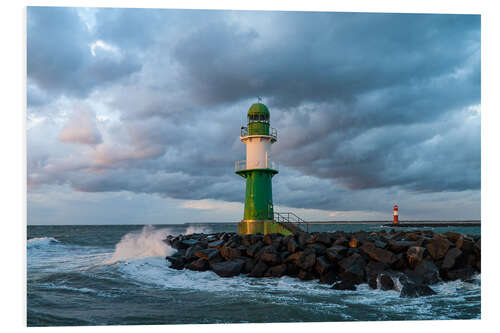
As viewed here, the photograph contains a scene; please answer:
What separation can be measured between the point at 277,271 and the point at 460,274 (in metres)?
3.48

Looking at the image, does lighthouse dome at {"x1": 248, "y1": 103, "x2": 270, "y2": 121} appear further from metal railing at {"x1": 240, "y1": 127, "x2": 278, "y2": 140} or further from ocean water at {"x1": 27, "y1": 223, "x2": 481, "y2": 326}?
ocean water at {"x1": 27, "y1": 223, "x2": 481, "y2": 326}

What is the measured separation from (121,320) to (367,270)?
449cm

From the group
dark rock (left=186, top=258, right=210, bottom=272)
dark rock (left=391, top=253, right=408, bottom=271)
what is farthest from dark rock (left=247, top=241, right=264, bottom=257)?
dark rock (left=391, top=253, right=408, bottom=271)

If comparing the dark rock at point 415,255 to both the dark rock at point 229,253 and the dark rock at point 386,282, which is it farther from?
the dark rock at point 229,253

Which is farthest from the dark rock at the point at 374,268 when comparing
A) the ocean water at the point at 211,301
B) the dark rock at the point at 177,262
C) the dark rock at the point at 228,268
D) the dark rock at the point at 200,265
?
the dark rock at the point at 177,262

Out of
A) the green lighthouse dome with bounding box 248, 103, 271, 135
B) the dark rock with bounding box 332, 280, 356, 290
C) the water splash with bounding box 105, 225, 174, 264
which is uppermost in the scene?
the green lighthouse dome with bounding box 248, 103, 271, 135

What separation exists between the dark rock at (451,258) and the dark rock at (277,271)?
10.1 ft

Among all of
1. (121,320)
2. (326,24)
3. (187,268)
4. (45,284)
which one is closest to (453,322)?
(121,320)

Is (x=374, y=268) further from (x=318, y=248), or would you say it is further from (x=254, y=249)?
(x=254, y=249)

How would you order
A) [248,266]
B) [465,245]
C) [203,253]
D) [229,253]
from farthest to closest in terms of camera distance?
[203,253] → [229,253] → [248,266] → [465,245]

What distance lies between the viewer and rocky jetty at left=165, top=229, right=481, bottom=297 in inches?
268

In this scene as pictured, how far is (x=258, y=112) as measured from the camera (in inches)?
474

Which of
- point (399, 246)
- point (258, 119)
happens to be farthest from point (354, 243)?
point (258, 119)

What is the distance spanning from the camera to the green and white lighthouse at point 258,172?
11673 millimetres
